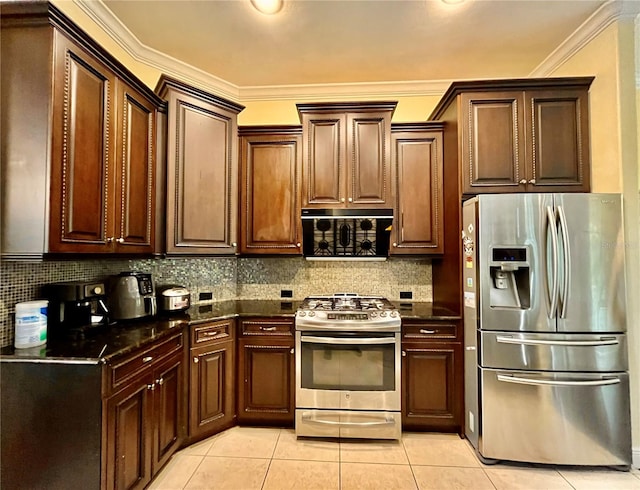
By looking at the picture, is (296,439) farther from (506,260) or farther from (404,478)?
(506,260)

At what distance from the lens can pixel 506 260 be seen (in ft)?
6.85

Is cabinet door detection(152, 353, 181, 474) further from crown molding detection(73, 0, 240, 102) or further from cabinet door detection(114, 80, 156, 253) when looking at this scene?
crown molding detection(73, 0, 240, 102)

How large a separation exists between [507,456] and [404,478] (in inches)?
28.4

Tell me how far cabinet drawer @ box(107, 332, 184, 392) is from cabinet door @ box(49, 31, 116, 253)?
0.62 meters

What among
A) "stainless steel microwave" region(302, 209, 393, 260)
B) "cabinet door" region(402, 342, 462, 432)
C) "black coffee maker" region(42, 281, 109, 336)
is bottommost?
"cabinet door" region(402, 342, 462, 432)

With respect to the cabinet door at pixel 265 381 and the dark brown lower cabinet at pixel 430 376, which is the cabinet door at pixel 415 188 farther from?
the cabinet door at pixel 265 381

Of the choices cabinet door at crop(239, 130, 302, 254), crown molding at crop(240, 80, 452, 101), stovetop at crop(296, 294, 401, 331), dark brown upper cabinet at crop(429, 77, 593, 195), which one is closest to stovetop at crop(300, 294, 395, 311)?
stovetop at crop(296, 294, 401, 331)

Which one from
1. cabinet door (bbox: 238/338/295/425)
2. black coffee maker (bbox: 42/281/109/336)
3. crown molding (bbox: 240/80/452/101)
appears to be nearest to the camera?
black coffee maker (bbox: 42/281/109/336)

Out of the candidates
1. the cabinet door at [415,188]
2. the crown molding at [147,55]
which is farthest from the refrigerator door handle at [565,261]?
the crown molding at [147,55]

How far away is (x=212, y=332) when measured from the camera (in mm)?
2354

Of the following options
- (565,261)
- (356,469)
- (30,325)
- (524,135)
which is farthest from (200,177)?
(565,261)

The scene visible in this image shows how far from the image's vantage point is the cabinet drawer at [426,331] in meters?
2.41

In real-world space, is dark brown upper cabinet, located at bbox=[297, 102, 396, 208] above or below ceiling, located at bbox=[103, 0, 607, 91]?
below

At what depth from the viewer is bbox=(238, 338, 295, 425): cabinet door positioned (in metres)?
2.45
